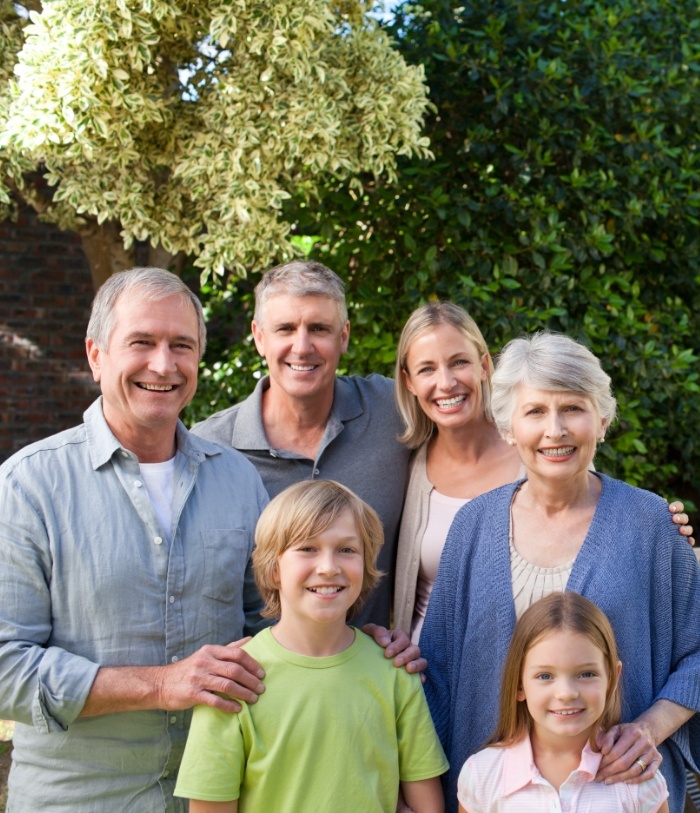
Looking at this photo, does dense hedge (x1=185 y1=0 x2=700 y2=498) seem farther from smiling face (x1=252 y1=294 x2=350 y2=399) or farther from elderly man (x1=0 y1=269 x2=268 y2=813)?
A: elderly man (x1=0 y1=269 x2=268 y2=813)

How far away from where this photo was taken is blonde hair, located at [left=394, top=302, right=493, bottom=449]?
312cm

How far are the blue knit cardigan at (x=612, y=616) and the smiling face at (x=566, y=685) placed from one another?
183 millimetres

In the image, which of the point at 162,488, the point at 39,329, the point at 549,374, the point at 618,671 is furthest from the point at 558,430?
the point at 39,329

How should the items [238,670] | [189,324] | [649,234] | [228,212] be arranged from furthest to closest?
[649,234], [228,212], [189,324], [238,670]

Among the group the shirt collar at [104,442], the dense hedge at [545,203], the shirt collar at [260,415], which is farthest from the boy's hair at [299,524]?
the dense hedge at [545,203]

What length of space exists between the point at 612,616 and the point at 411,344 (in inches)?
46.5

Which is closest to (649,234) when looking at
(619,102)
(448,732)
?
(619,102)

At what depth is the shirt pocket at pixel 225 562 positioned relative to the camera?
7.80ft

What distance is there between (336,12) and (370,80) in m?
0.50

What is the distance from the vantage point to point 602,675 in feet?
7.14

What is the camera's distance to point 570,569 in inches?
94.8

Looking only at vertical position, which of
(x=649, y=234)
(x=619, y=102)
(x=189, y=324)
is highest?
(x=619, y=102)

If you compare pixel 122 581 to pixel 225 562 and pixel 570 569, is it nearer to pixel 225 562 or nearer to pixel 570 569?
pixel 225 562

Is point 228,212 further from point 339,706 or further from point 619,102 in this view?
point 339,706
